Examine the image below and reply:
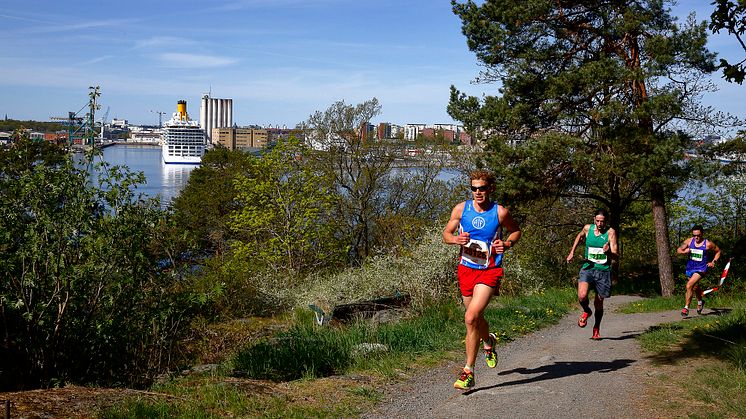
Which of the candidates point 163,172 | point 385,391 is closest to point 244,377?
point 385,391

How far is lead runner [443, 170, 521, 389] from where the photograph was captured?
6.05 meters

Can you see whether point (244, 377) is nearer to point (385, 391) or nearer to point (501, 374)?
point (385, 391)

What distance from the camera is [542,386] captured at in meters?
6.23

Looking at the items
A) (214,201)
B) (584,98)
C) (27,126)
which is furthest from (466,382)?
(214,201)

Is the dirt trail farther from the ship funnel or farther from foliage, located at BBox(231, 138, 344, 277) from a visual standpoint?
the ship funnel

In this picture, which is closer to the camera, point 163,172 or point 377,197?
point 377,197

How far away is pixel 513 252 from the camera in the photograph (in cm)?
2017

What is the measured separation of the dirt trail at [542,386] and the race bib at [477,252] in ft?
3.74

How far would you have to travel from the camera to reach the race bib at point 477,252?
6.05m

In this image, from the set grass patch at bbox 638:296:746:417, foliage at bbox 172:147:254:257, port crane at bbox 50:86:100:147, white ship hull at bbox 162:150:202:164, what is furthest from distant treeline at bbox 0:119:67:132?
white ship hull at bbox 162:150:202:164

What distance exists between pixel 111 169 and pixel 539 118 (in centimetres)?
1258

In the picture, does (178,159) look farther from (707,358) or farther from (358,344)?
(707,358)

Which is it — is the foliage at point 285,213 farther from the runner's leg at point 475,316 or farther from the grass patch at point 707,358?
the runner's leg at point 475,316

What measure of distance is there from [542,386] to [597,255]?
312 cm
